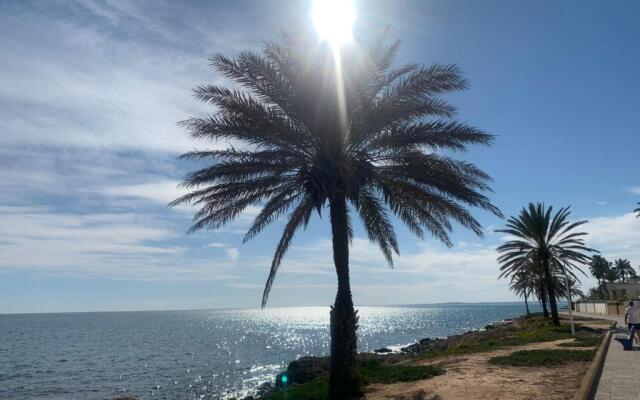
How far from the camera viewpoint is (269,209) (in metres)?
14.4

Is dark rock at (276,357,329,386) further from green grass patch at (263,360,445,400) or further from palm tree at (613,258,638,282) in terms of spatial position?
palm tree at (613,258,638,282)

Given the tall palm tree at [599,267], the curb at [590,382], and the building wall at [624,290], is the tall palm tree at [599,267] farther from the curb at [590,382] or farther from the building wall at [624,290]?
the curb at [590,382]

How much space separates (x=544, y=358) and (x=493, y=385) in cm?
499

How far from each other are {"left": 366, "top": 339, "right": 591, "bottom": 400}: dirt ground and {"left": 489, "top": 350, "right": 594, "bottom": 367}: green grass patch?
67 cm

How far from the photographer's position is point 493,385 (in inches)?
492

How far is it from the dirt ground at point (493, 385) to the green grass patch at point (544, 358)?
67 cm

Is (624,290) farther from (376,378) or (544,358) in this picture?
(376,378)

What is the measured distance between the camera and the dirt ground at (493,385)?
1121 cm

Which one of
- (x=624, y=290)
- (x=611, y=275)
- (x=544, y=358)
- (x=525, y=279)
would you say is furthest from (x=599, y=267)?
(x=544, y=358)

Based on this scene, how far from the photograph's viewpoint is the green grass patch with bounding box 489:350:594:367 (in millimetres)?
15767

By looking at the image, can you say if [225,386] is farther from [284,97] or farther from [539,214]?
[284,97]

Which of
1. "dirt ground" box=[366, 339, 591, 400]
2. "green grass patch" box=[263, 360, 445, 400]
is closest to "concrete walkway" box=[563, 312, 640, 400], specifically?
"dirt ground" box=[366, 339, 591, 400]

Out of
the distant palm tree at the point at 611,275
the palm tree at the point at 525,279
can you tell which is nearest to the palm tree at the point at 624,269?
the distant palm tree at the point at 611,275

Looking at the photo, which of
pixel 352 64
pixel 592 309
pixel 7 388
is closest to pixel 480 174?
pixel 352 64
